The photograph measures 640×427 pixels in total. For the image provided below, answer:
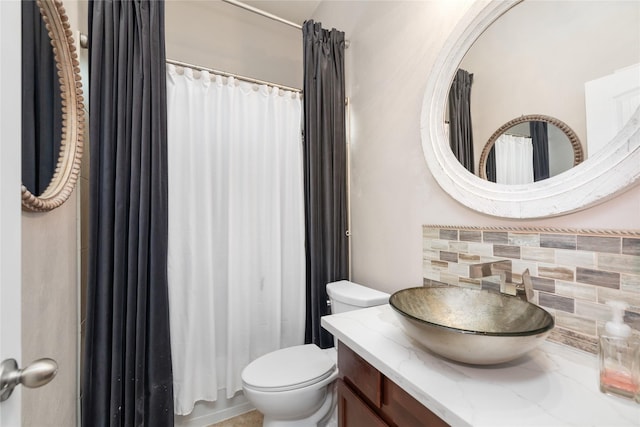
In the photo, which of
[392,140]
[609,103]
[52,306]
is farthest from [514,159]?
[52,306]

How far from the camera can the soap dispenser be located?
59cm

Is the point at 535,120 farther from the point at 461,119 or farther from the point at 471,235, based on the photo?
the point at 471,235

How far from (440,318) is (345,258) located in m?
0.91

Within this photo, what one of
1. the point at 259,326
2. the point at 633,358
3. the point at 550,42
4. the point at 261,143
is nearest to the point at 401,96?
the point at 550,42

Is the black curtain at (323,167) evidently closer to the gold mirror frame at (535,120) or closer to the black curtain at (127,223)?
the black curtain at (127,223)

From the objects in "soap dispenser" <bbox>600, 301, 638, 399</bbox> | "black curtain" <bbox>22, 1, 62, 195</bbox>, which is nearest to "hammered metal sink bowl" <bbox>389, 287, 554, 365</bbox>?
"soap dispenser" <bbox>600, 301, 638, 399</bbox>

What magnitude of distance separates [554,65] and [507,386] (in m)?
0.95

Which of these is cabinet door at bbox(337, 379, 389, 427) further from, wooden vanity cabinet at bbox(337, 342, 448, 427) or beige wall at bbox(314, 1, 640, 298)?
beige wall at bbox(314, 1, 640, 298)

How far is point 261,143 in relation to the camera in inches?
66.9

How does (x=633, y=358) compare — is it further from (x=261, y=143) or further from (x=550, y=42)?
(x=261, y=143)

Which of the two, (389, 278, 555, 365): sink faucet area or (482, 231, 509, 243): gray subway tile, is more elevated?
(482, 231, 509, 243): gray subway tile

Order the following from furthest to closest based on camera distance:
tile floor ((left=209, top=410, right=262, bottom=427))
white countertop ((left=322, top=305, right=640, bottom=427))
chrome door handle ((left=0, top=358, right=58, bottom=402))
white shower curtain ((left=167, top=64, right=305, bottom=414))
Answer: tile floor ((left=209, top=410, right=262, bottom=427)), white shower curtain ((left=167, top=64, right=305, bottom=414)), white countertop ((left=322, top=305, right=640, bottom=427)), chrome door handle ((left=0, top=358, right=58, bottom=402))

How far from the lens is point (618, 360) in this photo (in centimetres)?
62

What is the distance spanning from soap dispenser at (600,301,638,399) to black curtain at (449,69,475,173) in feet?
2.08
